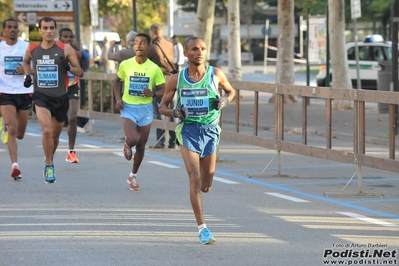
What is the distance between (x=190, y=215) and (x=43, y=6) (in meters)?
17.2

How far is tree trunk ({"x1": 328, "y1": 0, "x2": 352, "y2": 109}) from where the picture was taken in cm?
2434

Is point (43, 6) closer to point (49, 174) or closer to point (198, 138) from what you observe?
point (49, 174)

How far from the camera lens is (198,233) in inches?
347

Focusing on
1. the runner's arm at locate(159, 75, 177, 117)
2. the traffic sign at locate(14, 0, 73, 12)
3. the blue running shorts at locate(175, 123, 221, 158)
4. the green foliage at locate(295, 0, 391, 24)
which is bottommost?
the blue running shorts at locate(175, 123, 221, 158)

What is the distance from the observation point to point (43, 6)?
2612 cm

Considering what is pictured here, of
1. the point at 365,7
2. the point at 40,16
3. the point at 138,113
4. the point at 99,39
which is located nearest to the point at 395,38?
the point at 138,113

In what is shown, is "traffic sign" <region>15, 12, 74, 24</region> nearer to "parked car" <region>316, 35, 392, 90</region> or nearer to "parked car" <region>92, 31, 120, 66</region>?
"parked car" <region>92, 31, 120, 66</region>

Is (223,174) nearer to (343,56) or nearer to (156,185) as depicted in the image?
(156,185)

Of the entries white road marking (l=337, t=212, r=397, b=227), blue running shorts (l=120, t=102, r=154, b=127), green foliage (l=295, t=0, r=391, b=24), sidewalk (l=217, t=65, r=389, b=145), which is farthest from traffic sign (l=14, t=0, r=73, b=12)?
green foliage (l=295, t=0, r=391, b=24)

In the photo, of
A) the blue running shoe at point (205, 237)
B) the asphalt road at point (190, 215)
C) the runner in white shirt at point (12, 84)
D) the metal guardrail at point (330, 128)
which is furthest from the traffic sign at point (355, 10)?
the blue running shoe at point (205, 237)

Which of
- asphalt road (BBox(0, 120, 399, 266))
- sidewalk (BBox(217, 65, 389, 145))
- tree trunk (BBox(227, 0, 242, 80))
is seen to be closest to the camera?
asphalt road (BBox(0, 120, 399, 266))

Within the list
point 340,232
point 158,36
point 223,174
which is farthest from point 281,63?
point 340,232

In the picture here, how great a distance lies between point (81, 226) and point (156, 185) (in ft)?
10.5

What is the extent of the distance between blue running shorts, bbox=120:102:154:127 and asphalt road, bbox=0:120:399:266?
82 centimetres
